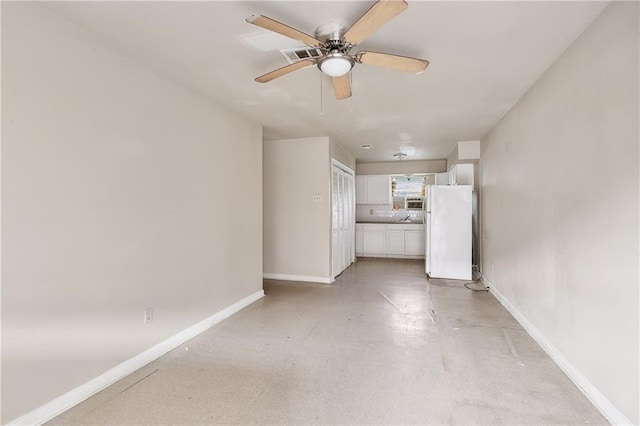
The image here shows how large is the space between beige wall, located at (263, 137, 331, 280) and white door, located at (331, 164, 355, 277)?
20cm

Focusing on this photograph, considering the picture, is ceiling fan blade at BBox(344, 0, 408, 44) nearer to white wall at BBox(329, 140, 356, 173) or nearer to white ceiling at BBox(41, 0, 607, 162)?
white ceiling at BBox(41, 0, 607, 162)

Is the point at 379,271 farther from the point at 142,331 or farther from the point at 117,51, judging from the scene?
the point at 117,51

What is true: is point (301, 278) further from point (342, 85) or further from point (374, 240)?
point (342, 85)

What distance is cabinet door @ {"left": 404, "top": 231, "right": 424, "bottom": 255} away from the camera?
7.14m

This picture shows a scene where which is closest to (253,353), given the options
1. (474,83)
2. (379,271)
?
(474,83)

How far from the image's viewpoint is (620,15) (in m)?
1.68

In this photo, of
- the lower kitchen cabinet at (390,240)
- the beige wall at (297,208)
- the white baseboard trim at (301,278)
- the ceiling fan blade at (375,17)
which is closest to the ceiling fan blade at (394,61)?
the ceiling fan blade at (375,17)

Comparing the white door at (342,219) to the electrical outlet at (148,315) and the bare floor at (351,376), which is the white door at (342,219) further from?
the electrical outlet at (148,315)

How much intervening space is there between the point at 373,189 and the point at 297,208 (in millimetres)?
3209

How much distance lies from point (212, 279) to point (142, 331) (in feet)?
2.97

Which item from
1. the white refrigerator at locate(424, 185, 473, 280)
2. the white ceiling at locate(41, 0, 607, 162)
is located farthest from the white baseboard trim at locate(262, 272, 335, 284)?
the white ceiling at locate(41, 0, 607, 162)

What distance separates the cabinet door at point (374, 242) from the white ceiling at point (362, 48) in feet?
12.8

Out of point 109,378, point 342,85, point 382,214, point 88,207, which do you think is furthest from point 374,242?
point 88,207

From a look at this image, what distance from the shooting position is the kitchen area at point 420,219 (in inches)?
202
